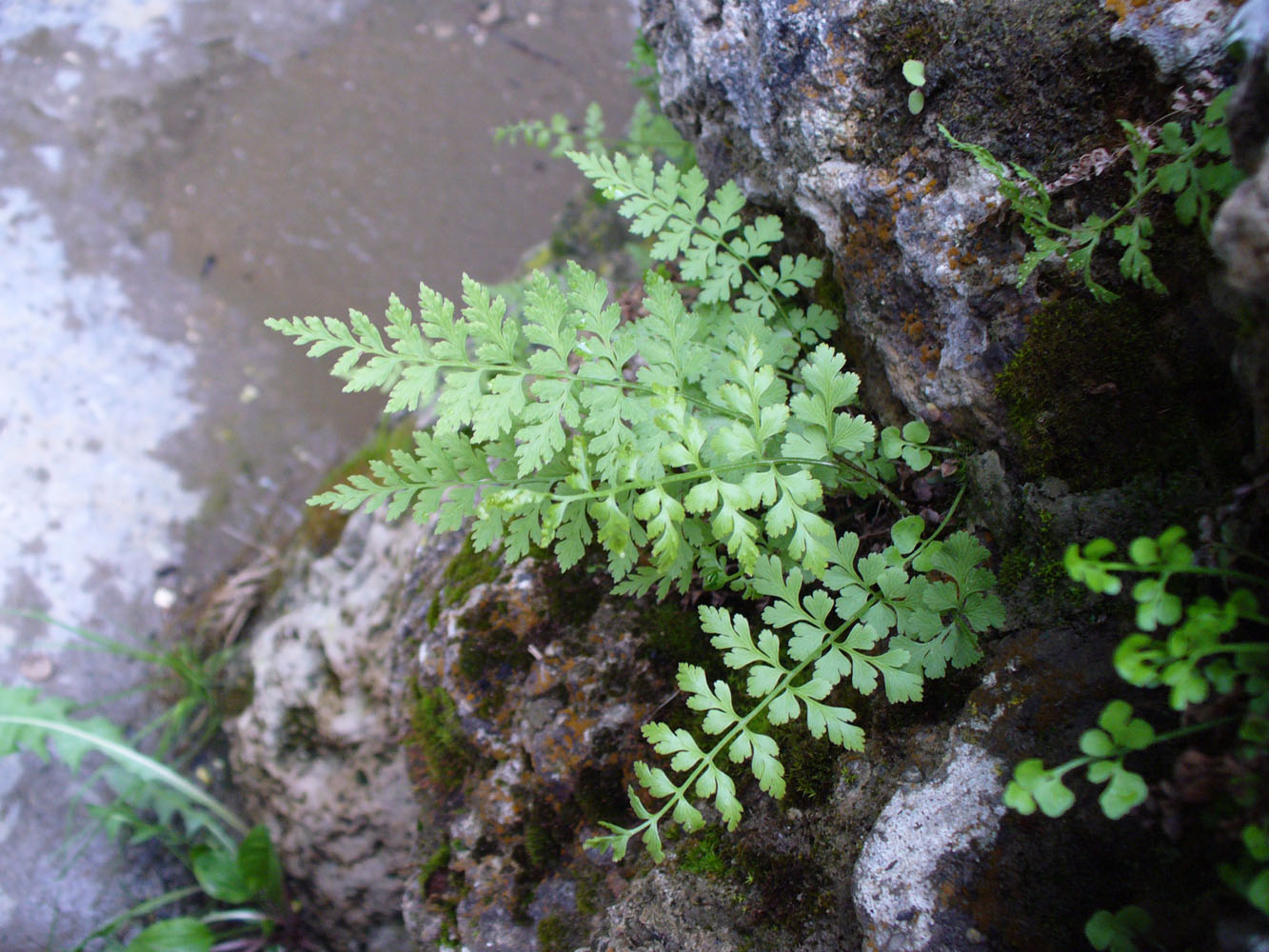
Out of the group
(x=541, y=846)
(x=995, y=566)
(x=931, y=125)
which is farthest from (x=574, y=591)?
(x=931, y=125)

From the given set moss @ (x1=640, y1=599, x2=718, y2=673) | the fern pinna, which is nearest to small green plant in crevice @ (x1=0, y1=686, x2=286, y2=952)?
moss @ (x1=640, y1=599, x2=718, y2=673)

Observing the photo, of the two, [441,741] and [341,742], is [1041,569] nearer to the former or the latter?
[441,741]

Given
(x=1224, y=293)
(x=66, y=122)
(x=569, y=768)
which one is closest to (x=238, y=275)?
(x=66, y=122)

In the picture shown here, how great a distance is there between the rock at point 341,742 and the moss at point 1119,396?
2.29 meters

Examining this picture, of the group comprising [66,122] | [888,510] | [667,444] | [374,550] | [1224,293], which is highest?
[1224,293]

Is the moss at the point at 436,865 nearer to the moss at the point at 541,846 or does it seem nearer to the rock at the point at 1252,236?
the moss at the point at 541,846

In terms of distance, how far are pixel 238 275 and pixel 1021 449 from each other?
17.4ft

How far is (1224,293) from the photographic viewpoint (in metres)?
1.73

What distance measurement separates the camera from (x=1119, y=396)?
6.31 ft

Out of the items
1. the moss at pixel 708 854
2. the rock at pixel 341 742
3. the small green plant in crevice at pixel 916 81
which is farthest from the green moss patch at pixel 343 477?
the small green plant in crevice at pixel 916 81

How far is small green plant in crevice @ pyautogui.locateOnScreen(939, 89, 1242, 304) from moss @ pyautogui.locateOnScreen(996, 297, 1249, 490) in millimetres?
86

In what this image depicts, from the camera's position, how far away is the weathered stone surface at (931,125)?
204 cm

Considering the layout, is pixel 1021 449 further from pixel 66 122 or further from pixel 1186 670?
pixel 66 122

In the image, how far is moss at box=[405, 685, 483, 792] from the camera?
8.87 feet
